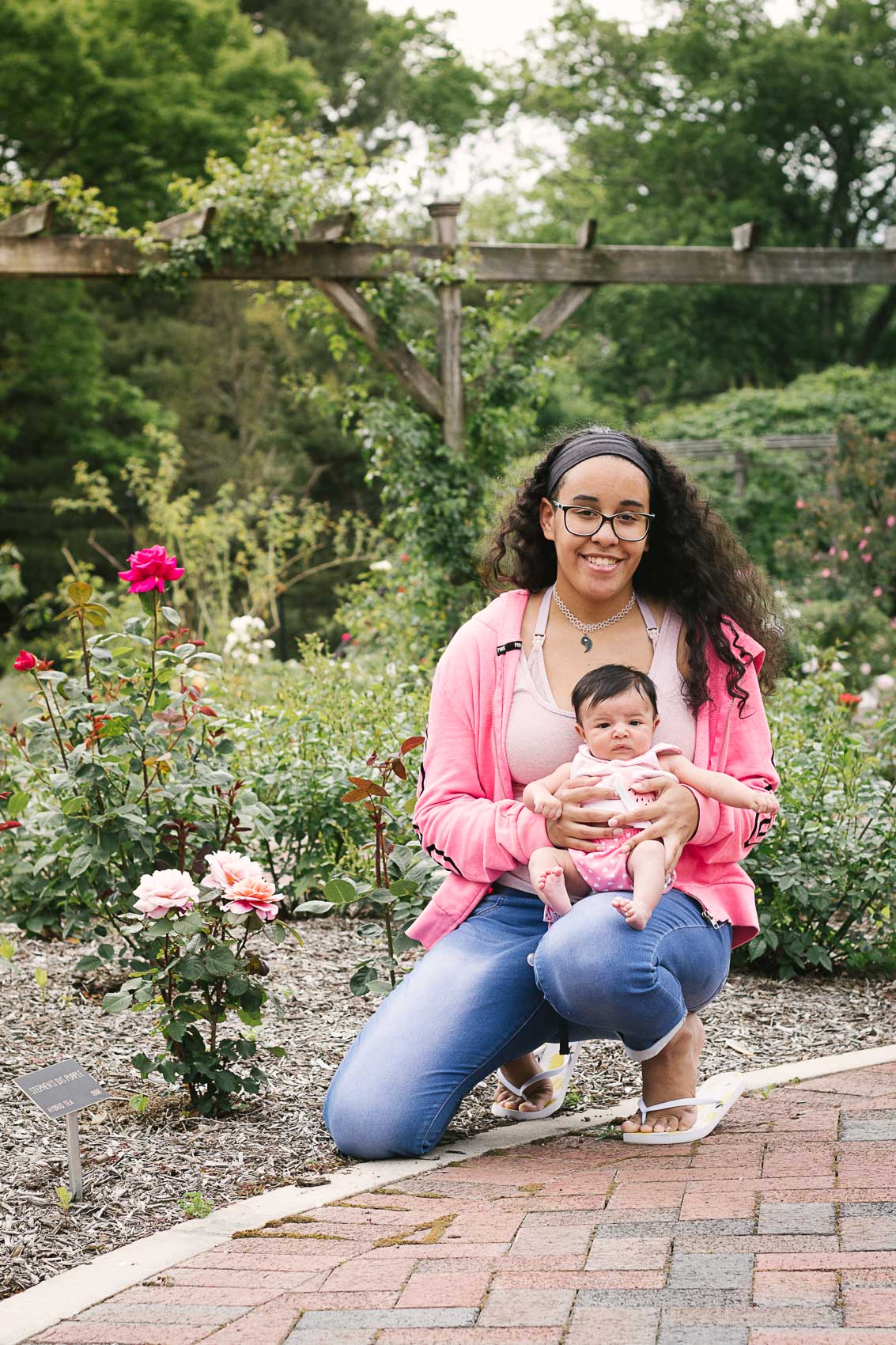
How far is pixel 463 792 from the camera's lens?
9.14 ft

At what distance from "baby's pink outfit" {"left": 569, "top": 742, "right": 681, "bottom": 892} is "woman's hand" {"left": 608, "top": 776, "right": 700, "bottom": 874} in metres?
0.01

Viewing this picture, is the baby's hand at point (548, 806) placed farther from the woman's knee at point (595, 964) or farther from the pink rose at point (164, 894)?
the pink rose at point (164, 894)

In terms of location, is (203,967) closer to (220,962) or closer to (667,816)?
(220,962)

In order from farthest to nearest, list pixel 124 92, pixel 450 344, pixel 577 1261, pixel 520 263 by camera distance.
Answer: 1. pixel 124 92
2. pixel 520 263
3. pixel 450 344
4. pixel 577 1261

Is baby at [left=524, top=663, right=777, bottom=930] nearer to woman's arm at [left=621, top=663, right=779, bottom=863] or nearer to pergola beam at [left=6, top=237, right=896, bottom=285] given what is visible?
woman's arm at [left=621, top=663, right=779, bottom=863]

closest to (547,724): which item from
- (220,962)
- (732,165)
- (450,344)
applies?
(220,962)

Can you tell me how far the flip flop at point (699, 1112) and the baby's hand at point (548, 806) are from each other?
0.59m

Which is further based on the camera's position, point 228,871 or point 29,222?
point 29,222

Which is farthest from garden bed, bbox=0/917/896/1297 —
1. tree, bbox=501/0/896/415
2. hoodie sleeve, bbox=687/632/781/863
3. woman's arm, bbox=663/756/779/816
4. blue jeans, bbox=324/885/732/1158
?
tree, bbox=501/0/896/415

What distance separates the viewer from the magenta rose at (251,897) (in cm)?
257

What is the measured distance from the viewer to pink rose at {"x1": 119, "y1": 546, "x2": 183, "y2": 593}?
3055 mm

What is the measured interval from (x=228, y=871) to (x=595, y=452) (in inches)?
42.7

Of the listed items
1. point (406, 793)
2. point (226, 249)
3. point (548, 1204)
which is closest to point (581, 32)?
point (226, 249)

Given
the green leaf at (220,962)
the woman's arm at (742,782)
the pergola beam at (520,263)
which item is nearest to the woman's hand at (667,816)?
the woman's arm at (742,782)
